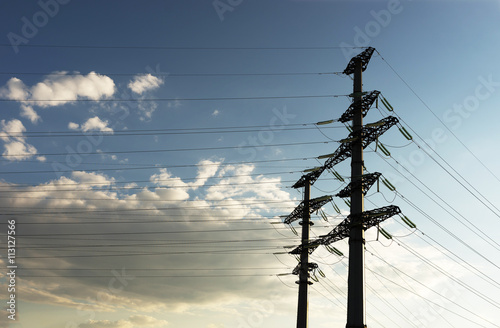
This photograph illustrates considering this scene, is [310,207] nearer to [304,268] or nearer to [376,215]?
[304,268]

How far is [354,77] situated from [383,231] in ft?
54.9

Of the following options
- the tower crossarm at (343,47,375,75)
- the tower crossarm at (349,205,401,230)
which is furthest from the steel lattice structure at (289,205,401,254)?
the tower crossarm at (343,47,375,75)

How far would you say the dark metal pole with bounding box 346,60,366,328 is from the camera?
30136 millimetres

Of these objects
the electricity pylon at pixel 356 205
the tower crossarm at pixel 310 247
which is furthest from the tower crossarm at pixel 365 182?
the tower crossarm at pixel 310 247

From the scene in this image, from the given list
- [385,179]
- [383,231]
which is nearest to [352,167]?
[385,179]

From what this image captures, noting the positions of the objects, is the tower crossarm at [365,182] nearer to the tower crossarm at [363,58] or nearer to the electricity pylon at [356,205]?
the electricity pylon at [356,205]

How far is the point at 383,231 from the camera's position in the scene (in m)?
33.1

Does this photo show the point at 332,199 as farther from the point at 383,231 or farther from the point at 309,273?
the point at 383,231

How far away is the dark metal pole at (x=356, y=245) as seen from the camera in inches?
1186

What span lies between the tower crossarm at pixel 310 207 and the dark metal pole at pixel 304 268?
521mm

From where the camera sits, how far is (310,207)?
4888 centimetres

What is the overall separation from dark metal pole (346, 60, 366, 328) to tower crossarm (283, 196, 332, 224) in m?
10.5

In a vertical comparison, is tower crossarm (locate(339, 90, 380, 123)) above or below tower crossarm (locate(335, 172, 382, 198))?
above

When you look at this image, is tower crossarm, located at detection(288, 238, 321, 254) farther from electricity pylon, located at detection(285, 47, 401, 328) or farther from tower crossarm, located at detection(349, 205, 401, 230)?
tower crossarm, located at detection(349, 205, 401, 230)
